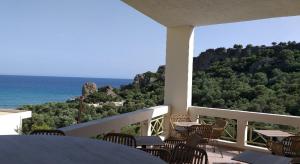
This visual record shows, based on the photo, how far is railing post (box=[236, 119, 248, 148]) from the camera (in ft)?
22.7

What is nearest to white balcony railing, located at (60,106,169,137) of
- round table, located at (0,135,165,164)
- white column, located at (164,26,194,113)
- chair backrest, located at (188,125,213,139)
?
white column, located at (164,26,194,113)

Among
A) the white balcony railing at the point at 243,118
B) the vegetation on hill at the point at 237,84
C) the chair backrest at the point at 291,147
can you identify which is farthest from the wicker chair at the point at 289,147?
the vegetation on hill at the point at 237,84

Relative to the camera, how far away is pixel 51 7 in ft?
124

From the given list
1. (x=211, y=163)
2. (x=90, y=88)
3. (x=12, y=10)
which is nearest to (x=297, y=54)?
(x=211, y=163)

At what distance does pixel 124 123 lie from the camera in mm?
5441

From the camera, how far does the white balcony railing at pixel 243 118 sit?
6.46 meters

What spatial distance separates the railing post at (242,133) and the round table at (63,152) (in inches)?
192

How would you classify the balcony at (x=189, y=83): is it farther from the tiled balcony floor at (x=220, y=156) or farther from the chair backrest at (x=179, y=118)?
the chair backrest at (x=179, y=118)

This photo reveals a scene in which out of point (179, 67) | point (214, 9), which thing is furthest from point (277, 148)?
point (179, 67)

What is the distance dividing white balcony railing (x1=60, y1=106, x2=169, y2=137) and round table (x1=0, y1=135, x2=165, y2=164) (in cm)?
131

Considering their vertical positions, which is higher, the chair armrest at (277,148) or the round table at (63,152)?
the round table at (63,152)

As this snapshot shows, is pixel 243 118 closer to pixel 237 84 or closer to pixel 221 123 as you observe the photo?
pixel 221 123

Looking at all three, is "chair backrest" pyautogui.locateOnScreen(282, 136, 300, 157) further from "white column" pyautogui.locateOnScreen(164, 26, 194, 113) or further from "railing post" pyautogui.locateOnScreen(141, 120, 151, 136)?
"white column" pyautogui.locateOnScreen(164, 26, 194, 113)

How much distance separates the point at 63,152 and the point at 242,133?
5.33 meters
